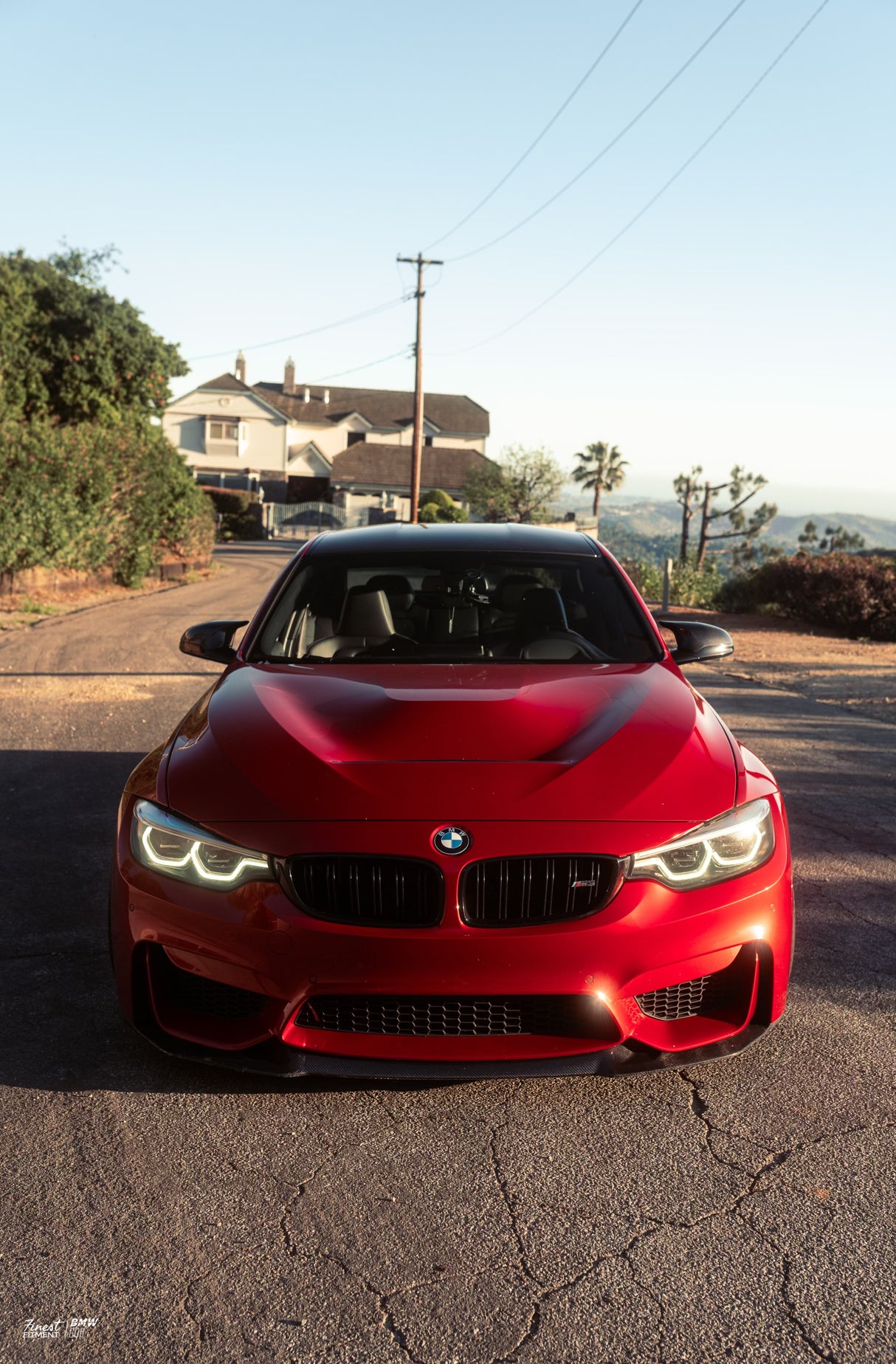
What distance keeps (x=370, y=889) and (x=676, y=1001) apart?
2.91ft

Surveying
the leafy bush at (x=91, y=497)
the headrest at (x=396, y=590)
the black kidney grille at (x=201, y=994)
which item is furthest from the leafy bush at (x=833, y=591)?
the black kidney grille at (x=201, y=994)

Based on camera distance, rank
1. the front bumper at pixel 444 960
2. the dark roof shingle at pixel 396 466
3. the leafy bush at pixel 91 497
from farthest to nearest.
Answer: the dark roof shingle at pixel 396 466, the leafy bush at pixel 91 497, the front bumper at pixel 444 960

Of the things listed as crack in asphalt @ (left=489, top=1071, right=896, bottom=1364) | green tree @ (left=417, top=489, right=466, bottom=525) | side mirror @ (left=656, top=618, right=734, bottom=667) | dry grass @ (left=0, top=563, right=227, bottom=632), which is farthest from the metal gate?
crack in asphalt @ (left=489, top=1071, right=896, bottom=1364)

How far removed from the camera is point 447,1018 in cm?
299

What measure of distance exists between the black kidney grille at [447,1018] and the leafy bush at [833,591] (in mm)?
18937

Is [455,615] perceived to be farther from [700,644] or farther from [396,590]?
[700,644]

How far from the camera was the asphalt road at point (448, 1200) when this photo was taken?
232 centimetres

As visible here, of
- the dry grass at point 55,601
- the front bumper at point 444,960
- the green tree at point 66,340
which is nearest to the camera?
the front bumper at point 444,960

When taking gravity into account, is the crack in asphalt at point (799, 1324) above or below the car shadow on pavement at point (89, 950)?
above

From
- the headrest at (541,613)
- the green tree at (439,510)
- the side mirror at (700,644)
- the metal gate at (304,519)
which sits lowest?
the metal gate at (304,519)

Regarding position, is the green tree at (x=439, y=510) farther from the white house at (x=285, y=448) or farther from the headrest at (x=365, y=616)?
the headrest at (x=365, y=616)

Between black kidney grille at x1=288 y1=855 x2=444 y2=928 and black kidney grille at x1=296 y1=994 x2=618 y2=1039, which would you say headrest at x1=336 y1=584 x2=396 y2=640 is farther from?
black kidney grille at x1=296 y1=994 x2=618 y2=1039

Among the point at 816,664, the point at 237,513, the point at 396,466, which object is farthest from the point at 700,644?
the point at 396,466

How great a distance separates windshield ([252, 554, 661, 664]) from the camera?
455 centimetres
